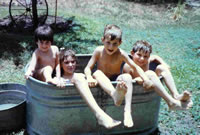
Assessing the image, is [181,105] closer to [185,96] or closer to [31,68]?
[185,96]

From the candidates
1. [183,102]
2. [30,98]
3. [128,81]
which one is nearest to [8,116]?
[30,98]

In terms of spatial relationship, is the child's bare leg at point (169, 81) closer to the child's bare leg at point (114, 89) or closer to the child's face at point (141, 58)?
the child's face at point (141, 58)

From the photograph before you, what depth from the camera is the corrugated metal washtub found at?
2.29m

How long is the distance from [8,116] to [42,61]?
2.16 ft

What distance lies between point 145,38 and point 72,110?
4.07m

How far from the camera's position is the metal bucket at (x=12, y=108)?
8.48ft

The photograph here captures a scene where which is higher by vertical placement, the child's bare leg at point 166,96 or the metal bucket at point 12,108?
the child's bare leg at point 166,96

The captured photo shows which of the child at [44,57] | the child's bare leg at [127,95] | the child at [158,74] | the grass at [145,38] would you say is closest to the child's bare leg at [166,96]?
the child at [158,74]

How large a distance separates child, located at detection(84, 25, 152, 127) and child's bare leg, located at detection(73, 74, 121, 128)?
0.36ft

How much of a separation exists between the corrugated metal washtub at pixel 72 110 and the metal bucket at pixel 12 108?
111 mm

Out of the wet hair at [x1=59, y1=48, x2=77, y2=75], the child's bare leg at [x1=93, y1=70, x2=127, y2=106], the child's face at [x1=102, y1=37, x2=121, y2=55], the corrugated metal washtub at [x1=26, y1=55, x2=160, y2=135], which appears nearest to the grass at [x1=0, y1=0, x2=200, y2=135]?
the corrugated metal washtub at [x1=26, y1=55, x2=160, y2=135]

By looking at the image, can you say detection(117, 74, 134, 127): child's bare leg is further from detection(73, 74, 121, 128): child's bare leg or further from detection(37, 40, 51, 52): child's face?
detection(37, 40, 51, 52): child's face

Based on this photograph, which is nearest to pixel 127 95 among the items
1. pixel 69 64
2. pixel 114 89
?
pixel 114 89

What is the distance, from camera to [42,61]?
271cm
